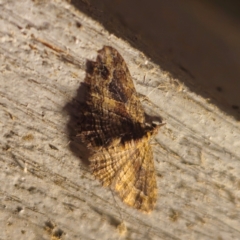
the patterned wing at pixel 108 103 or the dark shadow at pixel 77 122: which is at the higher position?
the patterned wing at pixel 108 103

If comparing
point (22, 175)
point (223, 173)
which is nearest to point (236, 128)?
point (223, 173)

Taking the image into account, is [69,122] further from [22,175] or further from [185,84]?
[185,84]

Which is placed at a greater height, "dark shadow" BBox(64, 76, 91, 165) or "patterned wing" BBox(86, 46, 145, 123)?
"patterned wing" BBox(86, 46, 145, 123)

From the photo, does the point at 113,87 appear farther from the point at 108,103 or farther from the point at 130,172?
the point at 130,172

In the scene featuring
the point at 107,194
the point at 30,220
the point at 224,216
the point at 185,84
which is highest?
the point at 185,84

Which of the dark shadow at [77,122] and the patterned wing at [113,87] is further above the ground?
the patterned wing at [113,87]

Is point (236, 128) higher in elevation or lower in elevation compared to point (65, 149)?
higher
